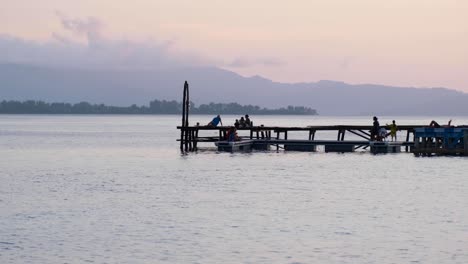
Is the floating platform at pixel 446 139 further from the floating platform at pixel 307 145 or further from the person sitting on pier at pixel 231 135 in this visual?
the person sitting on pier at pixel 231 135

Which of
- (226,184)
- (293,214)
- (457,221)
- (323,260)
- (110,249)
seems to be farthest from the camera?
(226,184)

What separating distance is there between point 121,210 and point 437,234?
1286 cm

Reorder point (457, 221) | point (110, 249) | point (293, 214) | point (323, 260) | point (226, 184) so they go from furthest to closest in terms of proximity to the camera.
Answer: point (226, 184) < point (293, 214) < point (457, 221) < point (110, 249) < point (323, 260)

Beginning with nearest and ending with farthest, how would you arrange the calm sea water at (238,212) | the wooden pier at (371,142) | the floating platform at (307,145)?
the calm sea water at (238,212), the wooden pier at (371,142), the floating platform at (307,145)

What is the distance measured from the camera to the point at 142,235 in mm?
30094

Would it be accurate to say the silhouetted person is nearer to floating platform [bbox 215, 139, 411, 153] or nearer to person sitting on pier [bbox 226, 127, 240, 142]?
person sitting on pier [bbox 226, 127, 240, 142]

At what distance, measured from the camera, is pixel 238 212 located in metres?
36.3

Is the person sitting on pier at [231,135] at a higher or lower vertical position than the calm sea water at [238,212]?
higher

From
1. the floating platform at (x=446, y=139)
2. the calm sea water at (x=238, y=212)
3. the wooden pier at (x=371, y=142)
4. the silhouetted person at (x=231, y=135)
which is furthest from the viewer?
the silhouetted person at (x=231, y=135)

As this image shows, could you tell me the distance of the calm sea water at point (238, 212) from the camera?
1064 inches

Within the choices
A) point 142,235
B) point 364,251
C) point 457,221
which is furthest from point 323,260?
point 457,221

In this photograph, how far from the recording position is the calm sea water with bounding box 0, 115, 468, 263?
88.7 feet

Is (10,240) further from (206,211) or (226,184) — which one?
(226,184)

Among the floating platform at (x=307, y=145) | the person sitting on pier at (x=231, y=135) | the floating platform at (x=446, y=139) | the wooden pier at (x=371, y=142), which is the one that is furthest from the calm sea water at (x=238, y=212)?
the person sitting on pier at (x=231, y=135)
